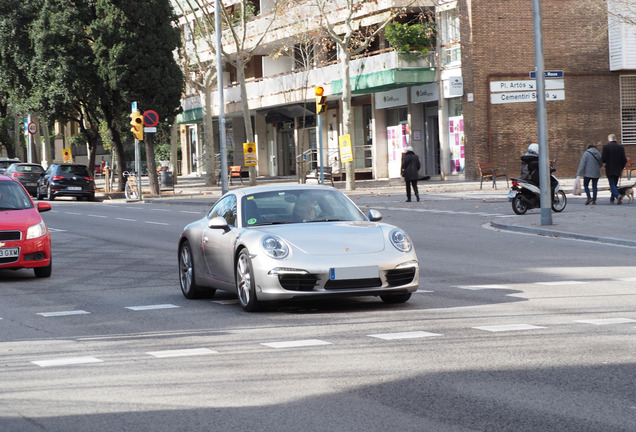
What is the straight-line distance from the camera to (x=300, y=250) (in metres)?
10.4

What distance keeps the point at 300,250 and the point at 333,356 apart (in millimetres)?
2539

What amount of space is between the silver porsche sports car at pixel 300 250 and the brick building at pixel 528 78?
30.6 meters

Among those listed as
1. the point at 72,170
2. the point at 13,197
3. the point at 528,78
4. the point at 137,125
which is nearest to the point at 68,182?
the point at 72,170

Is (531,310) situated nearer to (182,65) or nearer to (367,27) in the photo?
(367,27)

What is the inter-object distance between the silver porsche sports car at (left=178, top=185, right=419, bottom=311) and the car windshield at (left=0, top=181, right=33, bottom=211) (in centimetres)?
482

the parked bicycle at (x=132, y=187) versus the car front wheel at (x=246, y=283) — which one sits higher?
the parked bicycle at (x=132, y=187)

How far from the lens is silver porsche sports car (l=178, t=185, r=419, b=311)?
404 inches

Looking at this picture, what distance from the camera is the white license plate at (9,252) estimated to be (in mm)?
14805

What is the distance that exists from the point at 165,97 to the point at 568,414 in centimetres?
4429

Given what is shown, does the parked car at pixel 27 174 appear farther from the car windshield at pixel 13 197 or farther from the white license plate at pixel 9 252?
the white license plate at pixel 9 252

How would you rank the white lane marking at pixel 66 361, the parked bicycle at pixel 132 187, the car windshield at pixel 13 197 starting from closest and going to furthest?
1. the white lane marking at pixel 66 361
2. the car windshield at pixel 13 197
3. the parked bicycle at pixel 132 187

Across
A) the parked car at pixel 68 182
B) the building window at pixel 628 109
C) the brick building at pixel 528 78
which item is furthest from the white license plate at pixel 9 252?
the building window at pixel 628 109

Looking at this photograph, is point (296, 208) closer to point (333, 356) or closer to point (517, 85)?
point (333, 356)

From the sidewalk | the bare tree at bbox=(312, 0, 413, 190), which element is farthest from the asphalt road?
the bare tree at bbox=(312, 0, 413, 190)
